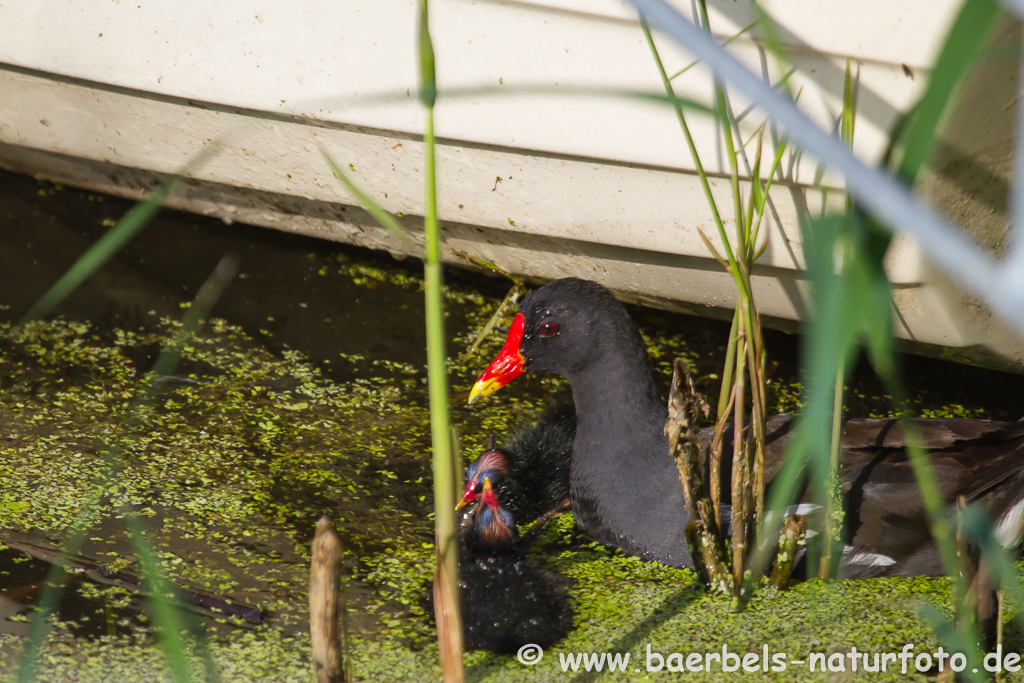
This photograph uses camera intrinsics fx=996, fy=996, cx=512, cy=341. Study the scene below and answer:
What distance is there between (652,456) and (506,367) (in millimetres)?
410

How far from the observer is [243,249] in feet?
10.4

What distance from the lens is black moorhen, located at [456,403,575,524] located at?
7.29 feet

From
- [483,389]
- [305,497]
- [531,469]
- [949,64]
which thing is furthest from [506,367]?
[949,64]

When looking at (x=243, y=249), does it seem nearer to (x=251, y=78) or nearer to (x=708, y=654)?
(x=251, y=78)

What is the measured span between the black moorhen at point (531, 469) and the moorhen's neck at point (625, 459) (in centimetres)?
12

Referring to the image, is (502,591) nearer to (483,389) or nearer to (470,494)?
(470,494)

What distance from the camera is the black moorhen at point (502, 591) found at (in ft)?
5.82

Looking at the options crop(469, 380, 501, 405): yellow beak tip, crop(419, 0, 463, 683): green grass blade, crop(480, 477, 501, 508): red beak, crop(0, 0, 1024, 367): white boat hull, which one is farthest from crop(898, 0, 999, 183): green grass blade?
crop(469, 380, 501, 405): yellow beak tip

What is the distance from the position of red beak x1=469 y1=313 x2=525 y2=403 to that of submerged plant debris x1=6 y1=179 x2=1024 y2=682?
0.24 metres

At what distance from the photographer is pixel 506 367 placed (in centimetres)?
229

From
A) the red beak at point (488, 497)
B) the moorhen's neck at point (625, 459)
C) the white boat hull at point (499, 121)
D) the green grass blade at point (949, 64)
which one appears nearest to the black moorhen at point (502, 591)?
the red beak at point (488, 497)

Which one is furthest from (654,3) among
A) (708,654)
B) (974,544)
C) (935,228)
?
(708,654)

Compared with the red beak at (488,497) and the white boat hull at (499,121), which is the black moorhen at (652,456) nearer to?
the red beak at (488,497)

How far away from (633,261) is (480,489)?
733mm
